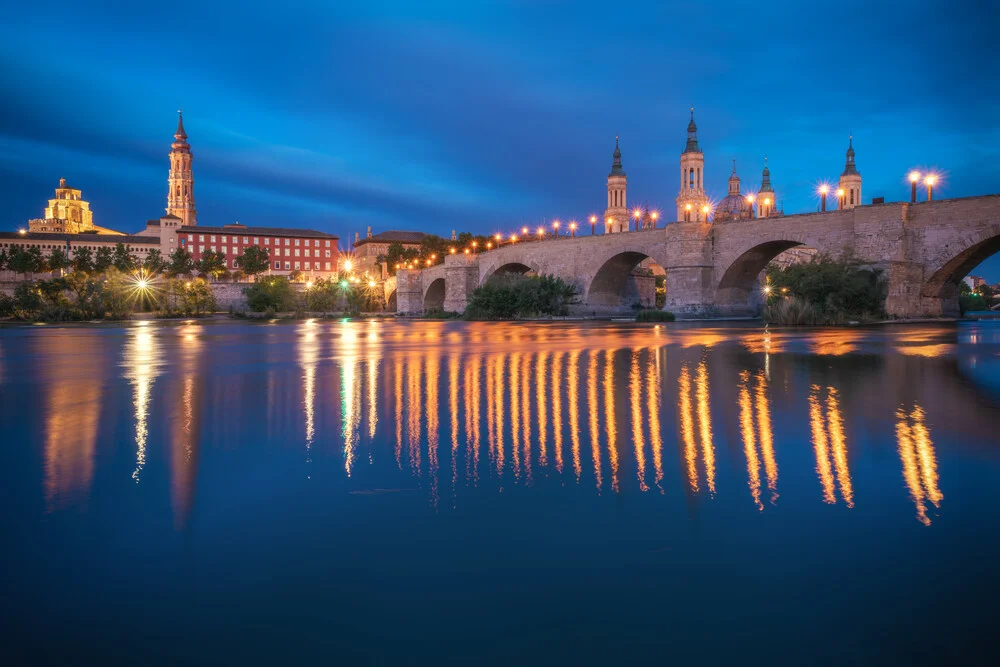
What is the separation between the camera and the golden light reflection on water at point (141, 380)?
18.1 feet

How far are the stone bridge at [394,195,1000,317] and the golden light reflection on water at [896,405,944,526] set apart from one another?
2449 cm

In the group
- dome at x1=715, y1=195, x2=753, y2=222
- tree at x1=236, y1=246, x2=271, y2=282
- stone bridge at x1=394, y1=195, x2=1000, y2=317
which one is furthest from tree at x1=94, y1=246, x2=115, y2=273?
dome at x1=715, y1=195, x2=753, y2=222

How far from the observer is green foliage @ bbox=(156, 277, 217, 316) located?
5525cm

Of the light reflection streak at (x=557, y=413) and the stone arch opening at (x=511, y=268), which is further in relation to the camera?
the stone arch opening at (x=511, y=268)

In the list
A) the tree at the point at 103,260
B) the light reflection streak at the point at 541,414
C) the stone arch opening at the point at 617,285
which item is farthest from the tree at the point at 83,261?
the light reflection streak at the point at 541,414

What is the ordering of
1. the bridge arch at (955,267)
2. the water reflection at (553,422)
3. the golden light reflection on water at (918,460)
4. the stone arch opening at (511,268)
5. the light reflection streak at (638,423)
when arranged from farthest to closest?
the stone arch opening at (511,268), the bridge arch at (955,267), the light reflection streak at (638,423), the water reflection at (553,422), the golden light reflection on water at (918,460)

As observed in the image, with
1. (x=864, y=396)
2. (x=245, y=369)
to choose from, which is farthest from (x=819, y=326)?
(x=245, y=369)

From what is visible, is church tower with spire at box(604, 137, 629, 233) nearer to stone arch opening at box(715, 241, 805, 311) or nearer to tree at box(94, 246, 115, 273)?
stone arch opening at box(715, 241, 805, 311)

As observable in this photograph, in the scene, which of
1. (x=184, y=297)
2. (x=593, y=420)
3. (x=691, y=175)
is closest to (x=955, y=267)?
(x=593, y=420)

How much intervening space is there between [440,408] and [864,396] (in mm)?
5347

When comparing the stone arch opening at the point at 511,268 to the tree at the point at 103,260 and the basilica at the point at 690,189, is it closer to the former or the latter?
the basilica at the point at 690,189

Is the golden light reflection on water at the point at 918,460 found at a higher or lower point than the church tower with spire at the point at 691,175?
lower

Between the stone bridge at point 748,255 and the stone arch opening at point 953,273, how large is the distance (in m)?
0.06

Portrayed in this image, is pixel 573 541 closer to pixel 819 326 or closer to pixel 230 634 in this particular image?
pixel 230 634
